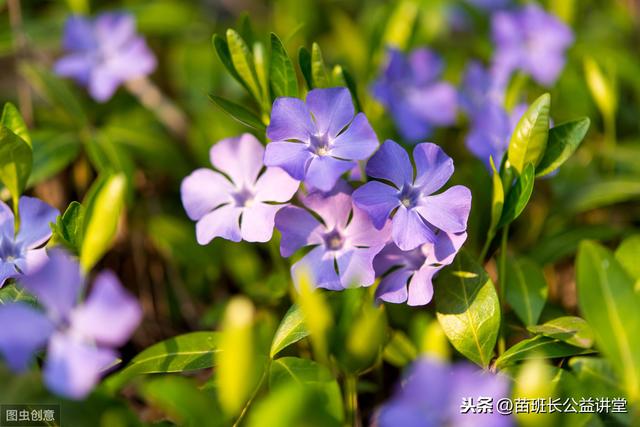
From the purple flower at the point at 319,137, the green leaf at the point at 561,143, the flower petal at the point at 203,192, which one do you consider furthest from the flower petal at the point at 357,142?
the green leaf at the point at 561,143

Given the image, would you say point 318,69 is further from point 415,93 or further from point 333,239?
point 415,93

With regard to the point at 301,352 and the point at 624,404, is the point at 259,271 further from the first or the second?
the point at 624,404

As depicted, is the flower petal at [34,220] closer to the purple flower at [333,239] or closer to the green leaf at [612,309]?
the purple flower at [333,239]

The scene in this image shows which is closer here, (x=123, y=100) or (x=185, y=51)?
(x=123, y=100)

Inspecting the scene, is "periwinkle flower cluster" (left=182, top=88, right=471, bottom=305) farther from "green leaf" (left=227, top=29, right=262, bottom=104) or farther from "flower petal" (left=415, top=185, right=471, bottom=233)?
"green leaf" (left=227, top=29, right=262, bottom=104)

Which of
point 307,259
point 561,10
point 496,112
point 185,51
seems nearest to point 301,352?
point 307,259

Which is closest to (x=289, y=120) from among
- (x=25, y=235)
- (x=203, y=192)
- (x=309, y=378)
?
(x=203, y=192)
